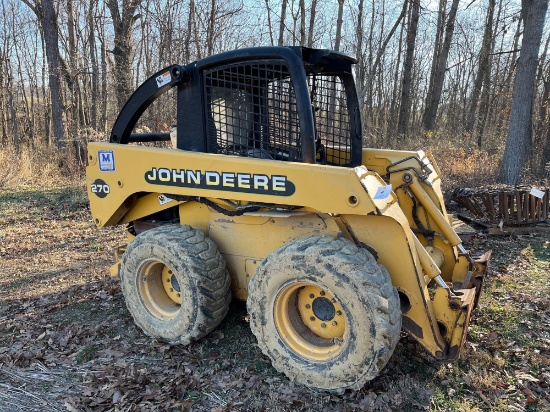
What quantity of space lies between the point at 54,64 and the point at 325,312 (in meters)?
12.4

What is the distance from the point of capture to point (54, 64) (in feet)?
40.8

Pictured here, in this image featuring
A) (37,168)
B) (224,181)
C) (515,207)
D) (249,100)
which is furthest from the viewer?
(37,168)

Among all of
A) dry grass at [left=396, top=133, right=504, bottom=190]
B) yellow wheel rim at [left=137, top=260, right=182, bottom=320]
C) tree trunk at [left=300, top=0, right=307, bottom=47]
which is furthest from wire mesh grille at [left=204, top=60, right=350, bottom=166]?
tree trunk at [left=300, top=0, right=307, bottom=47]

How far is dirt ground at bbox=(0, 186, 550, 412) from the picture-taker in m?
2.91

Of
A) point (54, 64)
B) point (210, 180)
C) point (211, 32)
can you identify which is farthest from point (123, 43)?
point (210, 180)

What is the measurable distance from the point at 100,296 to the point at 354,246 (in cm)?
309

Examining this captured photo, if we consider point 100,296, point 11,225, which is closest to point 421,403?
point 100,296

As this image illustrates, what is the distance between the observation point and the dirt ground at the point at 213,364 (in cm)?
291

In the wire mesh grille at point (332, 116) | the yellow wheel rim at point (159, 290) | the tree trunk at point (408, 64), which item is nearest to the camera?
the yellow wheel rim at point (159, 290)

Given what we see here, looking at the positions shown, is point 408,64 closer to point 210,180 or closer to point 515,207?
point 515,207

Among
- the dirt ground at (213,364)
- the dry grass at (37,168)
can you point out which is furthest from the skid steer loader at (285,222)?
the dry grass at (37,168)

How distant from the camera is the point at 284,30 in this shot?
19578 millimetres

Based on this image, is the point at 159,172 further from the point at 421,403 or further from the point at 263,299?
the point at 421,403

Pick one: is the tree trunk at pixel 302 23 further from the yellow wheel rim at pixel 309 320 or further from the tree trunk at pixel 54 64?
the yellow wheel rim at pixel 309 320
